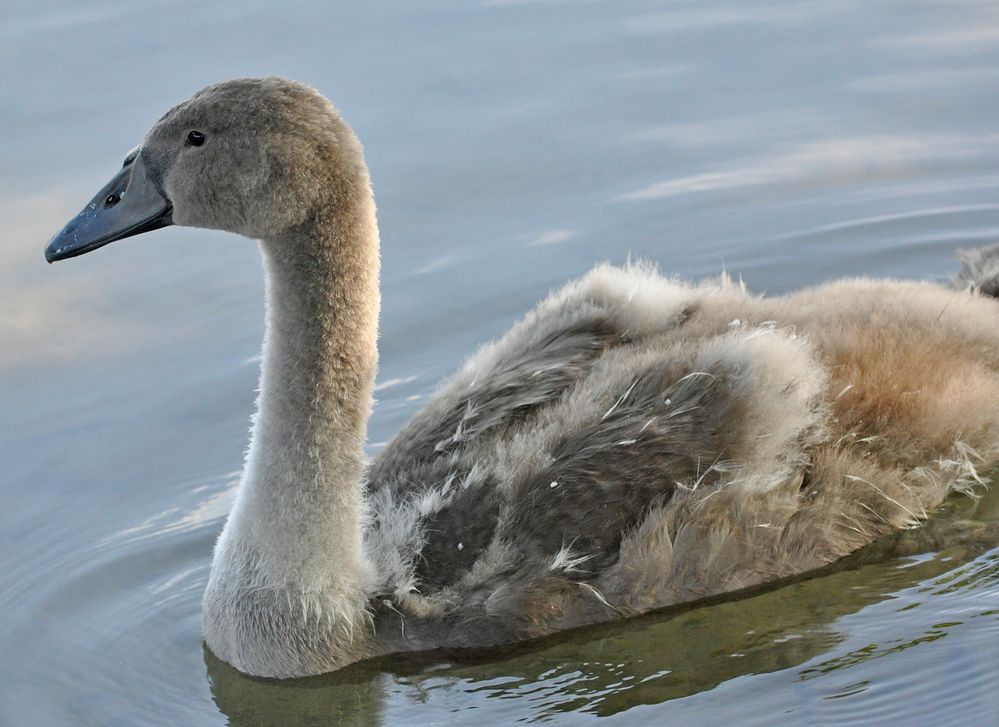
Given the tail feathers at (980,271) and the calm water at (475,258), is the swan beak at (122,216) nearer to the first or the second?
the calm water at (475,258)

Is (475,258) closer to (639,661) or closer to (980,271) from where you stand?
(980,271)

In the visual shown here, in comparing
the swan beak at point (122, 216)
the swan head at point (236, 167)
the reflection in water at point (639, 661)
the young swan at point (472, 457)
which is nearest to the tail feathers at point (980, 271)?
the young swan at point (472, 457)

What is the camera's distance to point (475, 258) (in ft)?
30.9

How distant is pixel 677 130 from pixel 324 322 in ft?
15.4

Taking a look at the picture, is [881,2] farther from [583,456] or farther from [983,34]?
[583,456]

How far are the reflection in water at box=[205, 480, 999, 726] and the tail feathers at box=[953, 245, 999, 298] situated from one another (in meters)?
1.42

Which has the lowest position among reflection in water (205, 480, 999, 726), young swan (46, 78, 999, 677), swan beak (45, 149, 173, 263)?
reflection in water (205, 480, 999, 726)

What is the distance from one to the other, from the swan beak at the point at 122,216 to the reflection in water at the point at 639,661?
5.76ft

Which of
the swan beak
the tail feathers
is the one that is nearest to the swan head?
the swan beak

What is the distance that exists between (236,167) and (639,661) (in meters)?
2.41

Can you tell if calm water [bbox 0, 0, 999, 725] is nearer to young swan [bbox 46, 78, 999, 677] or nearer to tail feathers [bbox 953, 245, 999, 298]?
young swan [bbox 46, 78, 999, 677]

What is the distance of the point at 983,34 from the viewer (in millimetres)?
11273

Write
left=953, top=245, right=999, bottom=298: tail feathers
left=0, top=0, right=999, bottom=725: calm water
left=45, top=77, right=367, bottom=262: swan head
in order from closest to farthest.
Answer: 1. left=45, top=77, right=367, bottom=262: swan head
2. left=0, top=0, right=999, bottom=725: calm water
3. left=953, top=245, right=999, bottom=298: tail feathers

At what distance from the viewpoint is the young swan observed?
20.5 ft
